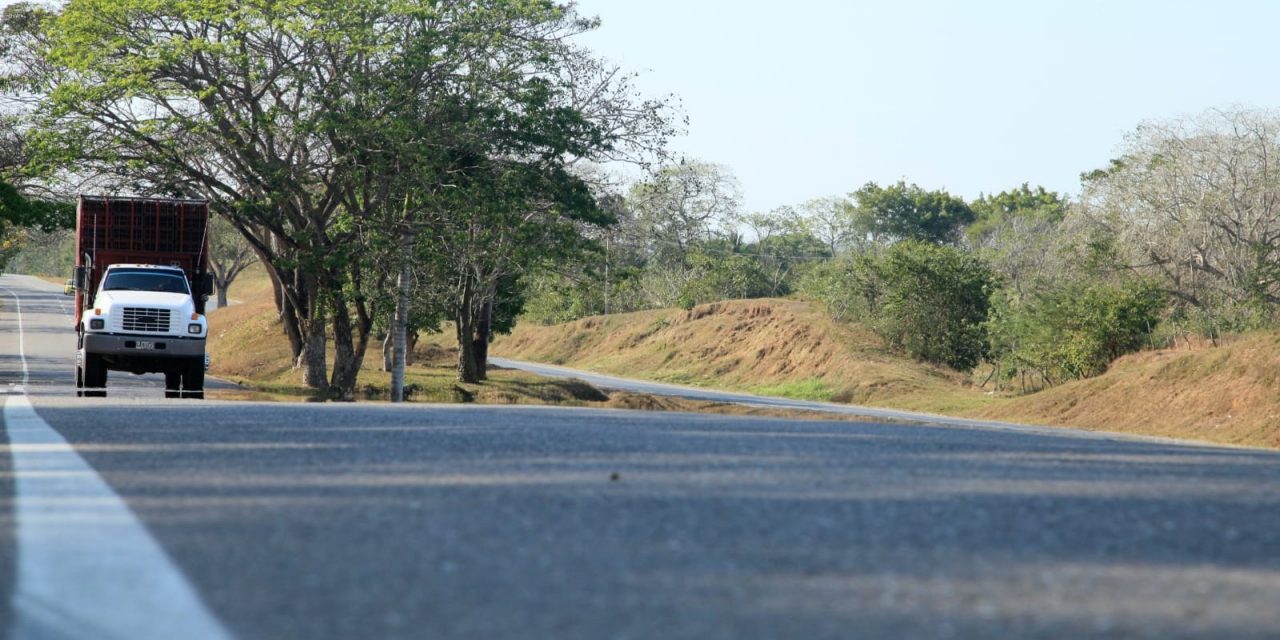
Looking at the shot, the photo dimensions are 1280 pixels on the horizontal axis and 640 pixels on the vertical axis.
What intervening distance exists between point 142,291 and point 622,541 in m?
20.7

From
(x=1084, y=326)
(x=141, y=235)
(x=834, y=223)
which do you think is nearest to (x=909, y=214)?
(x=834, y=223)

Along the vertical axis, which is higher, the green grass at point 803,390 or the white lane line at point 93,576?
the white lane line at point 93,576

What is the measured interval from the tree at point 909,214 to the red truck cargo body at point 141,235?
95622mm

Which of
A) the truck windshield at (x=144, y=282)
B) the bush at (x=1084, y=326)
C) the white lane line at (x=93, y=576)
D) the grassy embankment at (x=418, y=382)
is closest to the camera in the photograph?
the white lane line at (x=93, y=576)

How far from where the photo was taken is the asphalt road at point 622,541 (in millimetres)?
4418

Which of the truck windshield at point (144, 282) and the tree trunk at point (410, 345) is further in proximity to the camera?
the tree trunk at point (410, 345)

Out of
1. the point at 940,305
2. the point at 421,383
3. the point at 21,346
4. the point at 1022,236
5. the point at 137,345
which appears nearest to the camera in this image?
the point at 137,345

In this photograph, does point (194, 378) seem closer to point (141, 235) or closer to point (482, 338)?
point (141, 235)

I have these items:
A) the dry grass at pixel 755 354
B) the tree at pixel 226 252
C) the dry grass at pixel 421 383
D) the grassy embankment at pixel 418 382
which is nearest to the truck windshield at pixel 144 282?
the dry grass at pixel 421 383

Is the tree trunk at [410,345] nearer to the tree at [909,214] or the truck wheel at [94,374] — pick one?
the truck wheel at [94,374]

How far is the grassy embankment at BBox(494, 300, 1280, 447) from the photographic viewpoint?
116 ft

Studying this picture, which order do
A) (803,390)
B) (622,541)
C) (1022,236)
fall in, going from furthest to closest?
(1022,236)
(803,390)
(622,541)

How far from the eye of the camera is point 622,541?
229 inches

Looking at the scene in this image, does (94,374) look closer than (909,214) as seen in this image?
Yes
